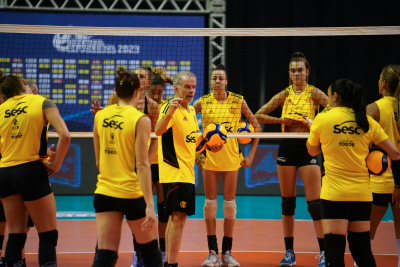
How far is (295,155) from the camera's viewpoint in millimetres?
5207

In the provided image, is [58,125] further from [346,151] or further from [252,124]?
[252,124]

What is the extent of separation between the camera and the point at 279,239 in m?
6.49

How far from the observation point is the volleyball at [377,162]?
3602 millimetres

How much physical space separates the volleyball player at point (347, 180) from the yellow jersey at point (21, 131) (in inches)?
96.6

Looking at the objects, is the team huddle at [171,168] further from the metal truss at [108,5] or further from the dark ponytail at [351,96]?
the metal truss at [108,5]

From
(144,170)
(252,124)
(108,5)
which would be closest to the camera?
(144,170)

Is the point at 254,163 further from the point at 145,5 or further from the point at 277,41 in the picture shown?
the point at 145,5

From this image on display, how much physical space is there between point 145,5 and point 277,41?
3687 mm

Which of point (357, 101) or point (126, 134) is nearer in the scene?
point (126, 134)

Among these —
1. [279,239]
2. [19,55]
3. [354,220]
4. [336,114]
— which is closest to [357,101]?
[336,114]

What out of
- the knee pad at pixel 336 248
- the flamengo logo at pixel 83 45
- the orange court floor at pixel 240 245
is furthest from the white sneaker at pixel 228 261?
the flamengo logo at pixel 83 45

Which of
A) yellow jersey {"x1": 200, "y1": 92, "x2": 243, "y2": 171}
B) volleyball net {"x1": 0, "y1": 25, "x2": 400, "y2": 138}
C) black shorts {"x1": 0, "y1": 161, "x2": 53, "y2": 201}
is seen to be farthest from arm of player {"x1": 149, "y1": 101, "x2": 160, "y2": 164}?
volleyball net {"x1": 0, "y1": 25, "x2": 400, "y2": 138}

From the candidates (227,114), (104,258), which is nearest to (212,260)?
(227,114)

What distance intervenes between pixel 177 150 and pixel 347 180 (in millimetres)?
1655
